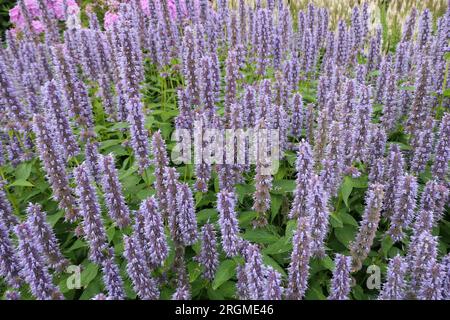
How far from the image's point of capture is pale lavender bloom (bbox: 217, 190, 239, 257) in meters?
4.11

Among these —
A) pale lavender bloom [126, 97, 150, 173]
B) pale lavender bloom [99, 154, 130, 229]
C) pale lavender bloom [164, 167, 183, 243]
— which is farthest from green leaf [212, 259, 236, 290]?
pale lavender bloom [126, 97, 150, 173]

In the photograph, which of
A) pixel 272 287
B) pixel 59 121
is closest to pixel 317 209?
pixel 272 287

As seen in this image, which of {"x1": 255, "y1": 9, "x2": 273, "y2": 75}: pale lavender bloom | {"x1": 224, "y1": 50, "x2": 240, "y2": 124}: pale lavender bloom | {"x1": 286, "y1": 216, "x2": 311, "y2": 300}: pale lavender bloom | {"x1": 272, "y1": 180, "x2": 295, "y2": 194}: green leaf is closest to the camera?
{"x1": 286, "y1": 216, "x2": 311, "y2": 300}: pale lavender bloom

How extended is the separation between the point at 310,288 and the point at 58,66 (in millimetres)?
4103

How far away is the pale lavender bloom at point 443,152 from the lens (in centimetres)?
499

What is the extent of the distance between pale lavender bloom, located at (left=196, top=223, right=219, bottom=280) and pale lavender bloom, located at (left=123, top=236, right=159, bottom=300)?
0.57 meters

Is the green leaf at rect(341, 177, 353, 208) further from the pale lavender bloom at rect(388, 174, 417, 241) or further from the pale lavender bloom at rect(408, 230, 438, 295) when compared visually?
the pale lavender bloom at rect(408, 230, 438, 295)

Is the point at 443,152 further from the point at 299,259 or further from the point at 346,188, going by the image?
the point at 299,259

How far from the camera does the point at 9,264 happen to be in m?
4.29

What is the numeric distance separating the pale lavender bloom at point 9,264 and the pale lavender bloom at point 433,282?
12.8 feet

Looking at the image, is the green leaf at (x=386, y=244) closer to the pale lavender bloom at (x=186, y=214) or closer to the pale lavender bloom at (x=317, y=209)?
the pale lavender bloom at (x=317, y=209)

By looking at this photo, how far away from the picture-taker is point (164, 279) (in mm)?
4500

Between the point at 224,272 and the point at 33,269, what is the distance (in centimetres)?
180

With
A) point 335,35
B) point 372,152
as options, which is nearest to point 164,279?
point 372,152
